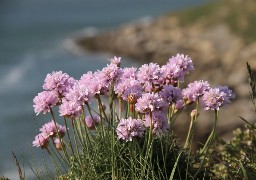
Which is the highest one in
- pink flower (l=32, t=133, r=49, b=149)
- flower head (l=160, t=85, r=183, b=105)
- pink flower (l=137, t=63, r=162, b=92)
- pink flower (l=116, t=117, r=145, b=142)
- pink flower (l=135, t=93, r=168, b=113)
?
pink flower (l=137, t=63, r=162, b=92)

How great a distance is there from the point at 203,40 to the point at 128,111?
41.1 metres

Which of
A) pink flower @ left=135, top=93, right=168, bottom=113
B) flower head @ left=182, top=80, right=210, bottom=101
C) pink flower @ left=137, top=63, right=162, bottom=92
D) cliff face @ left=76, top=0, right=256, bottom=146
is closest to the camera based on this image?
pink flower @ left=135, top=93, right=168, bottom=113

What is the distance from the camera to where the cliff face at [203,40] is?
120 feet

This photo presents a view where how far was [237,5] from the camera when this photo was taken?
174 ft

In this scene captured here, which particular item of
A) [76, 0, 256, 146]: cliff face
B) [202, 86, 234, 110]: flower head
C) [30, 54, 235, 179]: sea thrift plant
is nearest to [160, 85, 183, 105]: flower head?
[30, 54, 235, 179]: sea thrift plant

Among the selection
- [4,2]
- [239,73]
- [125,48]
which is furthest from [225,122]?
[4,2]

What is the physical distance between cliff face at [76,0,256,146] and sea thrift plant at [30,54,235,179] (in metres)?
23.1

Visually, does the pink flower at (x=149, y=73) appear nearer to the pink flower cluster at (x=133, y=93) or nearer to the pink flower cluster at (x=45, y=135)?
the pink flower cluster at (x=133, y=93)

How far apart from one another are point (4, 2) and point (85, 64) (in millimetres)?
42128

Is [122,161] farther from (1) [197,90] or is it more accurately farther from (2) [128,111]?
(1) [197,90]

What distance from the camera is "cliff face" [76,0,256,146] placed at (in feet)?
120

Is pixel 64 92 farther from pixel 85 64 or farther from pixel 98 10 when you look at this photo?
pixel 98 10

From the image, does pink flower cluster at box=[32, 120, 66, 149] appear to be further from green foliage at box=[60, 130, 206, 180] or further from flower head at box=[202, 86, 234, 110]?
flower head at box=[202, 86, 234, 110]

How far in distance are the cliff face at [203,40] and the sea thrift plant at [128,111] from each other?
23.1 meters
